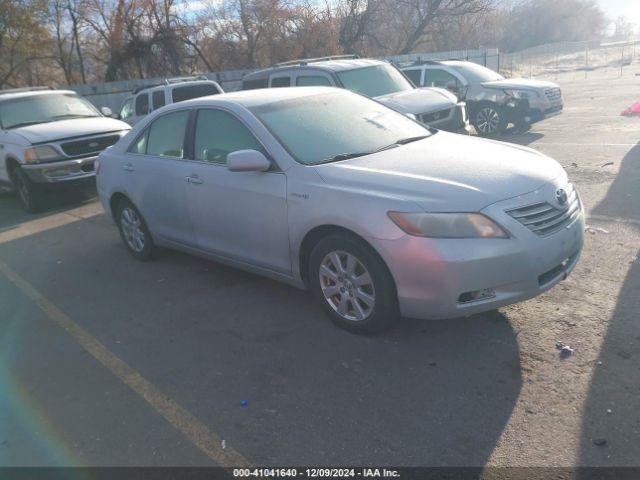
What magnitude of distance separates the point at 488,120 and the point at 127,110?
836 cm

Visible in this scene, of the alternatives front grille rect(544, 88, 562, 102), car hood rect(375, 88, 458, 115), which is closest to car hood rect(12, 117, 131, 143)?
car hood rect(375, 88, 458, 115)

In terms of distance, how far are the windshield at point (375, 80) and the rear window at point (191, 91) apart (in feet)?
11.7

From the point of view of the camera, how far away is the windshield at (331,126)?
455cm

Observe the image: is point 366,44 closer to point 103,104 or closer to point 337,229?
point 103,104

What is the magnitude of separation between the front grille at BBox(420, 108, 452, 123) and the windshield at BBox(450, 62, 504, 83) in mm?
2764

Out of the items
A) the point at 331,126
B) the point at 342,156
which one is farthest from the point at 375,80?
the point at 342,156

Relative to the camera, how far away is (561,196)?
12.9ft

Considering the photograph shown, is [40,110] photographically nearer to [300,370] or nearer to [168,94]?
[168,94]

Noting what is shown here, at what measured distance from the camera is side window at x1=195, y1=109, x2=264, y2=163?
4781 mm

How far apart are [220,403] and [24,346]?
6.70ft

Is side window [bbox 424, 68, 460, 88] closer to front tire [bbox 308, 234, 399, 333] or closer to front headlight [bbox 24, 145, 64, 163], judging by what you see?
front headlight [bbox 24, 145, 64, 163]

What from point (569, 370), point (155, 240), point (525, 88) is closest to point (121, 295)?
point (155, 240)

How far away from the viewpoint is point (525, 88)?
12.0m

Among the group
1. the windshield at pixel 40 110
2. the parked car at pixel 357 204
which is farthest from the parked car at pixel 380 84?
the parked car at pixel 357 204
